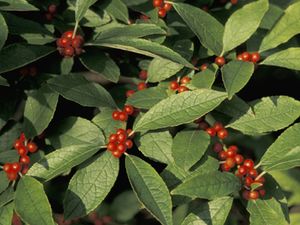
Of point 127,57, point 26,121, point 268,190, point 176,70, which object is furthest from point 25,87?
point 268,190

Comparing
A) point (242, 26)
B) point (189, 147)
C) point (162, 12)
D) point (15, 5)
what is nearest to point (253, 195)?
point (189, 147)

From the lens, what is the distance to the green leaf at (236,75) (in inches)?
47.7

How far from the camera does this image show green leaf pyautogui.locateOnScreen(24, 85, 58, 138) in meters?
1.31

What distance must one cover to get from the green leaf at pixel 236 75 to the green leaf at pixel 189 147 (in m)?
0.14

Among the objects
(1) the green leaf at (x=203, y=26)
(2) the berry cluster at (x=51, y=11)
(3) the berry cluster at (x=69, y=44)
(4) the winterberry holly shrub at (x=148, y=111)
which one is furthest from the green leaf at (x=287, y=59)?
(2) the berry cluster at (x=51, y=11)

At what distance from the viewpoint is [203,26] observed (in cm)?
134

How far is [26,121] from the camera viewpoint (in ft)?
4.41

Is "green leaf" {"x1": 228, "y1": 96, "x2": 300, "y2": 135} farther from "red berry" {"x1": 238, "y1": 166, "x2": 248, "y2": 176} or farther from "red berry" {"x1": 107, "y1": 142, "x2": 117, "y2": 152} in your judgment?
"red berry" {"x1": 107, "y1": 142, "x2": 117, "y2": 152}

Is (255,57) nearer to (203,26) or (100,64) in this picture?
(203,26)

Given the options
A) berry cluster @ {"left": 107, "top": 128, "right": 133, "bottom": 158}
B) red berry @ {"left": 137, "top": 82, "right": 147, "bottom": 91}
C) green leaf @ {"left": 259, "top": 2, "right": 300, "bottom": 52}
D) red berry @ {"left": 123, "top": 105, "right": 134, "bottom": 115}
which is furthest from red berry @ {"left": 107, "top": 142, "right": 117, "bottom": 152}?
green leaf @ {"left": 259, "top": 2, "right": 300, "bottom": 52}

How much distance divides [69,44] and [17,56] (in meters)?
0.14

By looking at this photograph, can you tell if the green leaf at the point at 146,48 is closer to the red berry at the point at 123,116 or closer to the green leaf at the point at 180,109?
the green leaf at the point at 180,109

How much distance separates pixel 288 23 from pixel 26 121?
25.7 inches

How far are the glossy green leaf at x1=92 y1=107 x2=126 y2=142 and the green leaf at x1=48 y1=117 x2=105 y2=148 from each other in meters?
0.03
